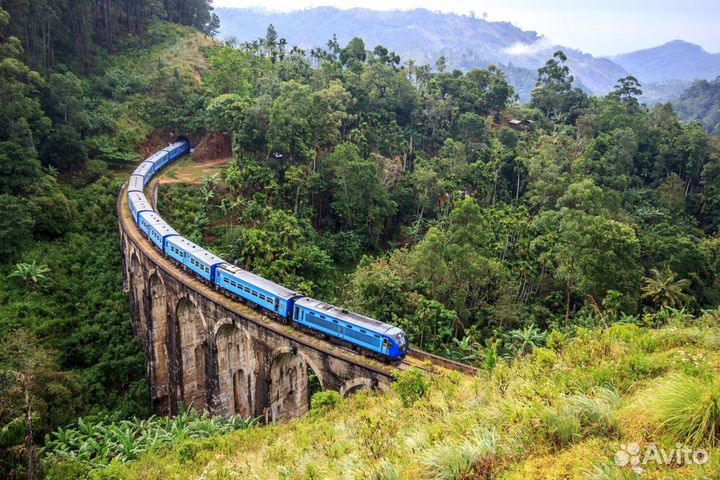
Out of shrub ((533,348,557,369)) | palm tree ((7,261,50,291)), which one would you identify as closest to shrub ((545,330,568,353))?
shrub ((533,348,557,369))

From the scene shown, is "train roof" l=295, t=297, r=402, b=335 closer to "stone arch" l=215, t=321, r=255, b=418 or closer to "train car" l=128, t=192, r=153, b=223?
"stone arch" l=215, t=321, r=255, b=418

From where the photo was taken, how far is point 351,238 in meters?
44.7

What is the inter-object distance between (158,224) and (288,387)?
15589mm

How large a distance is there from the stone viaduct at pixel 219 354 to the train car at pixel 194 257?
0.74 meters

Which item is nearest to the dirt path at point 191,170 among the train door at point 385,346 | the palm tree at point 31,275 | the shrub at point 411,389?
the palm tree at point 31,275

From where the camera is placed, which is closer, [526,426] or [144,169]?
[526,426]

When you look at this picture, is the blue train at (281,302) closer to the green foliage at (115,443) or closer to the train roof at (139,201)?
the train roof at (139,201)

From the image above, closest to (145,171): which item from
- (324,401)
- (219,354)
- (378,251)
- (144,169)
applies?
(144,169)

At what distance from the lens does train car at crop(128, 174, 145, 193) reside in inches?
1596

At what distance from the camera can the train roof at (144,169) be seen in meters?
44.6

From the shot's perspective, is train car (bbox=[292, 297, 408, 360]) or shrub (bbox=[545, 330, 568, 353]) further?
train car (bbox=[292, 297, 408, 360])

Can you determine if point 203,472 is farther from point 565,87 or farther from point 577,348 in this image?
point 565,87

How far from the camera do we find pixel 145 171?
1789 inches

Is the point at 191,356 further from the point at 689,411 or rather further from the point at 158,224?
the point at 689,411
